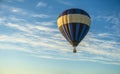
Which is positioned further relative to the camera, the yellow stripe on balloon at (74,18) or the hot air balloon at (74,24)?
the yellow stripe on balloon at (74,18)

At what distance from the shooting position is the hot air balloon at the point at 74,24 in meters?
70.2

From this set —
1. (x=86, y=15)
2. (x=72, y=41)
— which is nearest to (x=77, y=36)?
(x=72, y=41)

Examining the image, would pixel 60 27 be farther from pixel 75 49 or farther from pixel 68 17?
pixel 75 49

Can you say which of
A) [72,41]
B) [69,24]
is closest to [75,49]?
[72,41]

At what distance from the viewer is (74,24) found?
70875mm

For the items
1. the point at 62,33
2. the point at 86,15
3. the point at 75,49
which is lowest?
the point at 75,49

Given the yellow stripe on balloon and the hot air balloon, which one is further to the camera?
the yellow stripe on balloon

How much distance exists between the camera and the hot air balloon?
70.2 metres

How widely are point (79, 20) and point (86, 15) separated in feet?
8.78

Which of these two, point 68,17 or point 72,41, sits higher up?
point 68,17

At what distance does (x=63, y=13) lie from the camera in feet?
237

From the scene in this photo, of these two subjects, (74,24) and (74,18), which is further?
(74,18)

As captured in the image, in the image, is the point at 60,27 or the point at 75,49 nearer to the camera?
the point at 75,49

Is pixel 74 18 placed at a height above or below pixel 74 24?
above
